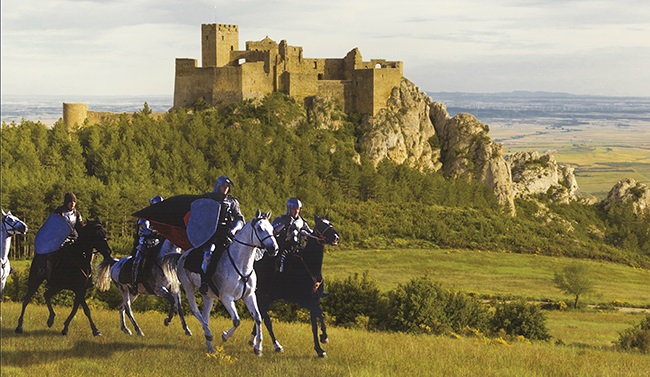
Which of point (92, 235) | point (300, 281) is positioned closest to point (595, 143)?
point (300, 281)

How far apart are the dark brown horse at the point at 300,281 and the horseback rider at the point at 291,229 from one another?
0.66 feet

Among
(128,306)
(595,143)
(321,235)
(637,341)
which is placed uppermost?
(321,235)

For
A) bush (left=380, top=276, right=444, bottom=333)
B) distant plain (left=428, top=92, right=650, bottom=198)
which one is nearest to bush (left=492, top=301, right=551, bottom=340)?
bush (left=380, top=276, right=444, bottom=333)

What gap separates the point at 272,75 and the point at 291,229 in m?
69.6

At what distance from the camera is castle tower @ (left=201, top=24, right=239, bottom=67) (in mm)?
82688

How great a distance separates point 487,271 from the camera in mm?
61312

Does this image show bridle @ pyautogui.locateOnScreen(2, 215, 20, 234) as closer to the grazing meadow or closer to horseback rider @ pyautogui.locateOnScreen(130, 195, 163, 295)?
the grazing meadow

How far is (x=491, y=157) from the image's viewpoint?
100 meters

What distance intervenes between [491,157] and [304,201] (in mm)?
38132

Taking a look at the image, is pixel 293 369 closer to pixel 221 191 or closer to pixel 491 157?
pixel 221 191

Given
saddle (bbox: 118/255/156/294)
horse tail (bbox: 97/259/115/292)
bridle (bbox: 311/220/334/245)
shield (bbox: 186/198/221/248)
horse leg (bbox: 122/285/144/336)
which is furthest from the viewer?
horse tail (bbox: 97/259/115/292)

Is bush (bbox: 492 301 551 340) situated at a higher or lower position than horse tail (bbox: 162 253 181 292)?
lower

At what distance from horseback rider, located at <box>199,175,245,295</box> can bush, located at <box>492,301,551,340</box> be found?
55.4 ft

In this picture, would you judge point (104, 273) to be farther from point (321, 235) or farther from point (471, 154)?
point (471, 154)
